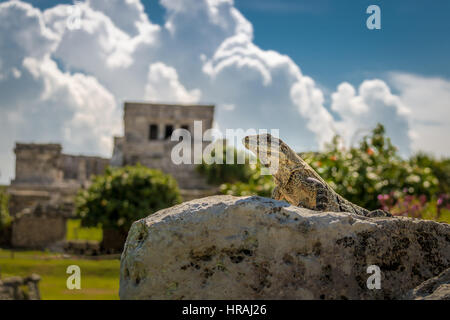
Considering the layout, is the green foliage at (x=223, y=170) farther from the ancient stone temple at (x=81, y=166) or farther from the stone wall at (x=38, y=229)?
the stone wall at (x=38, y=229)

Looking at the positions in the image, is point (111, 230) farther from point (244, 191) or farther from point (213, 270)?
point (213, 270)

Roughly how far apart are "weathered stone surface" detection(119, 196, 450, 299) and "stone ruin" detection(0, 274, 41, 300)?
20.2 feet

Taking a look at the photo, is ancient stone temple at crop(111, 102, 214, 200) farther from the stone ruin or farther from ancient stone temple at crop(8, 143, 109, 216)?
the stone ruin

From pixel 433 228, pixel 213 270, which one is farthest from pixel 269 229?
pixel 433 228

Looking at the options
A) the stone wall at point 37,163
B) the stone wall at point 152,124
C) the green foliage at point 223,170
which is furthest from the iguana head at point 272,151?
the stone wall at point 37,163

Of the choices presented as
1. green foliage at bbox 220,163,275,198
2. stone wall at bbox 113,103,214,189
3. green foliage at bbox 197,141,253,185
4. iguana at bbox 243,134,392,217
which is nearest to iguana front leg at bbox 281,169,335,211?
iguana at bbox 243,134,392,217

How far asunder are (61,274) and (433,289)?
9507 mm

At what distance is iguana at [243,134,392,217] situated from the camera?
3.48 metres

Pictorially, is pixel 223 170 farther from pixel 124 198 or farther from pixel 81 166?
pixel 124 198

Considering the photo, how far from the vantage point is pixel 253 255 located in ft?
9.44

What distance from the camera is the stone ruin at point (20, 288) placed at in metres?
A: 8.06

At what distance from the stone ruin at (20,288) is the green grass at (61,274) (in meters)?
0.21

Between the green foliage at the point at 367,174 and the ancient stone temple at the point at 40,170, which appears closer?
the green foliage at the point at 367,174
